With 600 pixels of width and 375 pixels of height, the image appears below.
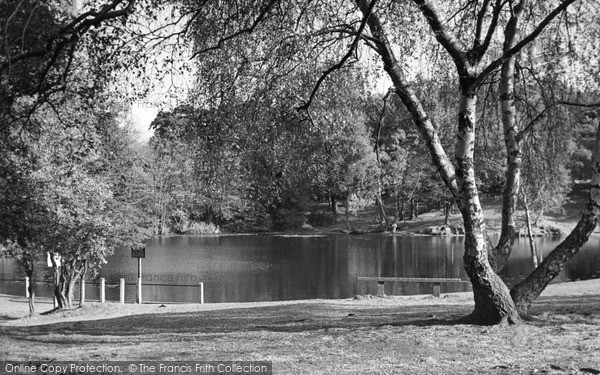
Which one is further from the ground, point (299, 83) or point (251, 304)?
point (299, 83)

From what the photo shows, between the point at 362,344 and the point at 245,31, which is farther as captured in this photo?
the point at 245,31

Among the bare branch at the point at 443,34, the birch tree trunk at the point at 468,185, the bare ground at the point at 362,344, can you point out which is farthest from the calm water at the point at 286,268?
the bare branch at the point at 443,34

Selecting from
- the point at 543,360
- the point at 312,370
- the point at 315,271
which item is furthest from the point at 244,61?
the point at 315,271

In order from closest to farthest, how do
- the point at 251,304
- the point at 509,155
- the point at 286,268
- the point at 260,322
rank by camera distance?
1. the point at 509,155
2. the point at 260,322
3. the point at 251,304
4. the point at 286,268

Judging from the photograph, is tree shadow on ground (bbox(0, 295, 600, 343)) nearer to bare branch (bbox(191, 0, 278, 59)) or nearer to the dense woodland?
the dense woodland

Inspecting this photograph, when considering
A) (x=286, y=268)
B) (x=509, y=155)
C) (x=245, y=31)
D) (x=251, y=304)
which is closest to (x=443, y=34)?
(x=509, y=155)

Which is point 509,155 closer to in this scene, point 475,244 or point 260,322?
point 475,244

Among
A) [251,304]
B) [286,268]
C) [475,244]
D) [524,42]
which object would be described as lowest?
[286,268]

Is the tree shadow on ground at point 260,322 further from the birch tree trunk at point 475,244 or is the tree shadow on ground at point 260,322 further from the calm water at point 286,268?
the calm water at point 286,268

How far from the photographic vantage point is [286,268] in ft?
93.1

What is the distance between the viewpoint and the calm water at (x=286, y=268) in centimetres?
2217

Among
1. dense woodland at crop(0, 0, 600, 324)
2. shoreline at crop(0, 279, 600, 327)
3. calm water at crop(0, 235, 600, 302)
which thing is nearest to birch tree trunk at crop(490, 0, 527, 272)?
dense woodland at crop(0, 0, 600, 324)

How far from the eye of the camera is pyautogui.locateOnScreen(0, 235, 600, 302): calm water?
72.7 ft

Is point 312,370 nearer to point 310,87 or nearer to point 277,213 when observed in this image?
point 310,87
